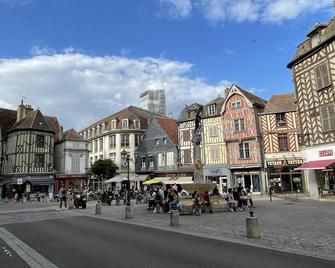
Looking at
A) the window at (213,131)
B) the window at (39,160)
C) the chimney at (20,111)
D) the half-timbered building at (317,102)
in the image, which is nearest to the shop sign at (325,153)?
the half-timbered building at (317,102)

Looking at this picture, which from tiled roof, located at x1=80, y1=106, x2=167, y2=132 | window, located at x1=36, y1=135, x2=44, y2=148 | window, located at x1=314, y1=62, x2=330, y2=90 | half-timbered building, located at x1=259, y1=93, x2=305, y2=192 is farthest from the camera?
tiled roof, located at x1=80, y1=106, x2=167, y2=132

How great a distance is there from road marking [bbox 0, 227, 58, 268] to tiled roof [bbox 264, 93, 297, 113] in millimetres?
27885

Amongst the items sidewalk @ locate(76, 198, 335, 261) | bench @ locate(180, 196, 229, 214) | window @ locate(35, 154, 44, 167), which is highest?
window @ locate(35, 154, 44, 167)

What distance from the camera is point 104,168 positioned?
155 feet

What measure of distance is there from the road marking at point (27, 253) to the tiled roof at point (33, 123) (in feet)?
114

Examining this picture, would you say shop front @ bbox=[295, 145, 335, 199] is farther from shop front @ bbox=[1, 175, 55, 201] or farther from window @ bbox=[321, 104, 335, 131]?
shop front @ bbox=[1, 175, 55, 201]

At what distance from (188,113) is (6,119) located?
25791mm

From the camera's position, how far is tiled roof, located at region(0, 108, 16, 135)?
152 ft

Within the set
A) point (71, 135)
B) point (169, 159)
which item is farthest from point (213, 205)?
point (71, 135)

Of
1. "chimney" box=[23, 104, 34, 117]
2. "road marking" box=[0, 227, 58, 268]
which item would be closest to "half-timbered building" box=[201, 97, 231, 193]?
"chimney" box=[23, 104, 34, 117]

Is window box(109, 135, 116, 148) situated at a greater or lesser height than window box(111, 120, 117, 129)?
lesser

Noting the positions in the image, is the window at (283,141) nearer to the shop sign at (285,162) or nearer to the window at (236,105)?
the shop sign at (285,162)

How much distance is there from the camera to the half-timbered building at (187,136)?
40906 mm

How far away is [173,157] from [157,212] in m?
24.2
